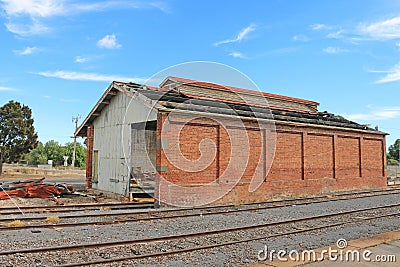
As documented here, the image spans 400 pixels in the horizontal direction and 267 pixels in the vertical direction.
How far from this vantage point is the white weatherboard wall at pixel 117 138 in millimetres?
16734

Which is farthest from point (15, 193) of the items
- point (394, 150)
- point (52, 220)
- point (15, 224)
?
point (394, 150)

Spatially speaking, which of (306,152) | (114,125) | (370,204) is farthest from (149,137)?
(370,204)

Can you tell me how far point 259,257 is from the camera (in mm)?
7109

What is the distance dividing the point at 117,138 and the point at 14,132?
24400 millimetres

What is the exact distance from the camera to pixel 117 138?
1805 cm

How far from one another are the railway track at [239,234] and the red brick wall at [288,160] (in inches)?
204

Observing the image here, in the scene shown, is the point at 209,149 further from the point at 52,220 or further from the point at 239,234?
the point at 52,220

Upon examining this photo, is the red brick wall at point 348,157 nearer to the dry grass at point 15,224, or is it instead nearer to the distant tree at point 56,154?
the dry grass at point 15,224

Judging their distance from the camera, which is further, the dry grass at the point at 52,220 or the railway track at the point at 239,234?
the dry grass at the point at 52,220

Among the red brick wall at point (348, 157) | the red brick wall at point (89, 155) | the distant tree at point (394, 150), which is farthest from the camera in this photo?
the distant tree at point (394, 150)

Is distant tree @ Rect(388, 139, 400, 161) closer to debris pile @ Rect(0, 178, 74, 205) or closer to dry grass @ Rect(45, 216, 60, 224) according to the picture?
debris pile @ Rect(0, 178, 74, 205)

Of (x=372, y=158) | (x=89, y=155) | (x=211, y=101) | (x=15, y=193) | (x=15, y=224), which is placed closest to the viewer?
(x=15, y=224)

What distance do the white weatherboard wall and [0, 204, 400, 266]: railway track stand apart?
22.8 feet

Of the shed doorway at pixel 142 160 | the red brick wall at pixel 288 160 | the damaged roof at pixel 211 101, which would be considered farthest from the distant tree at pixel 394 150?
the shed doorway at pixel 142 160
